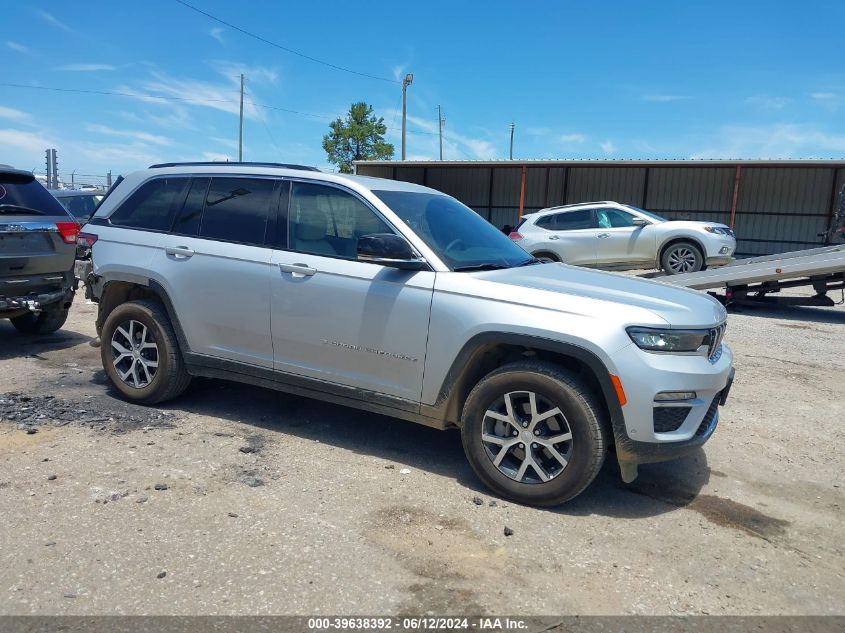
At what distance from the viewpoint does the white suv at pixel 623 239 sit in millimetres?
14203

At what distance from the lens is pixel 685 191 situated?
80.6 feet

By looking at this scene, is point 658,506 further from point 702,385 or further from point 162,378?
point 162,378

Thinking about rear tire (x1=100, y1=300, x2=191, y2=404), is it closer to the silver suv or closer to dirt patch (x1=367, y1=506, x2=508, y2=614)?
the silver suv

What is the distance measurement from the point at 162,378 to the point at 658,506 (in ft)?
12.0

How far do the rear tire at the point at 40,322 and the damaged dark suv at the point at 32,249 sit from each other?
32cm

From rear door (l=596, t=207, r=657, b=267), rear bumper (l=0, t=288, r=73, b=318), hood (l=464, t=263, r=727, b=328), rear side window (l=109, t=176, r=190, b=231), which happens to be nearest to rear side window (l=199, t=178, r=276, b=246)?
rear side window (l=109, t=176, r=190, b=231)

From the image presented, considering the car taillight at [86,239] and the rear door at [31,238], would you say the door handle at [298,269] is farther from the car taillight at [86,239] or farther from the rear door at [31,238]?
the rear door at [31,238]

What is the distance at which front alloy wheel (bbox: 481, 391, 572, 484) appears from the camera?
149 inches

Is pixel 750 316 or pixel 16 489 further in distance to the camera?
pixel 750 316

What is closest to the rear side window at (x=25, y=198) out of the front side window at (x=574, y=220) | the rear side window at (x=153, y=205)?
the rear side window at (x=153, y=205)

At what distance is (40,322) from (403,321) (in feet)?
19.1

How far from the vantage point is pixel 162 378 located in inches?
204

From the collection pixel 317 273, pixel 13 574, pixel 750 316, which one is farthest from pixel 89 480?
pixel 750 316

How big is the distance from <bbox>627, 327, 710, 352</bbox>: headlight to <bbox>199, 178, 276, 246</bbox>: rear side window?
2.65 meters
